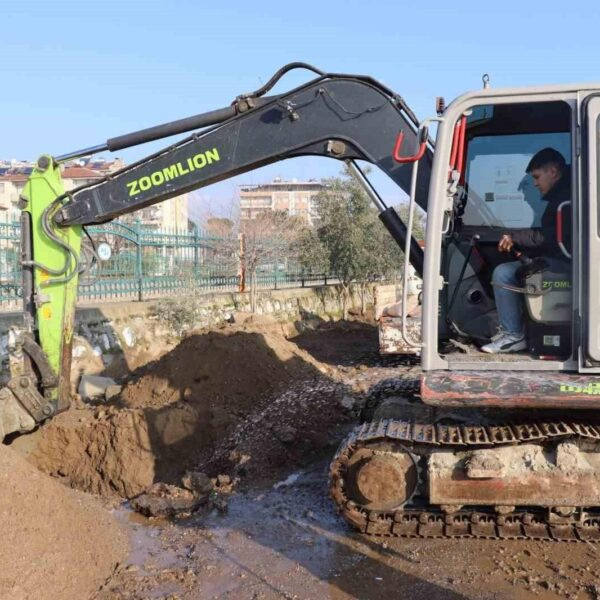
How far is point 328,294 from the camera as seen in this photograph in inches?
762

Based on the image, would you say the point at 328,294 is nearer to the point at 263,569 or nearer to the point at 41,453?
the point at 41,453

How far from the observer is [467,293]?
4.84 meters

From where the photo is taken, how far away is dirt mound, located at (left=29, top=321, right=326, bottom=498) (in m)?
6.62

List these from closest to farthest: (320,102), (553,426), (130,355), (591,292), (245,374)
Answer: (591,292), (553,426), (320,102), (245,374), (130,355)

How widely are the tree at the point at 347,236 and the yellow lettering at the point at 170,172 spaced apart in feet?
42.5

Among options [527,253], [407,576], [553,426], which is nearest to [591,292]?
[527,253]

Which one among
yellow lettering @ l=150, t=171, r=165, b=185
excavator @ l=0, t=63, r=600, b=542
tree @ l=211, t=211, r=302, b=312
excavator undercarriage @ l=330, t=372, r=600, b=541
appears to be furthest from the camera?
tree @ l=211, t=211, r=302, b=312

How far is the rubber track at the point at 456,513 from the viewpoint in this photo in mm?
4535

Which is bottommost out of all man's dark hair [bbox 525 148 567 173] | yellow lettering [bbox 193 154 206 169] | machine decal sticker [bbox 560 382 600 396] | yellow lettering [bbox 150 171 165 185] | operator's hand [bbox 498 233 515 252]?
machine decal sticker [bbox 560 382 600 396]

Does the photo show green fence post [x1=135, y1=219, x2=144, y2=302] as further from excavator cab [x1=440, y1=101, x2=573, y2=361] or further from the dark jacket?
the dark jacket

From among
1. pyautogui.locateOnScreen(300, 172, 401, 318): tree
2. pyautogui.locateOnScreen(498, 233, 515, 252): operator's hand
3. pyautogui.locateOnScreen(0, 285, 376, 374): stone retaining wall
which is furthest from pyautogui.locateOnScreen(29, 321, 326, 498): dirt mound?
pyautogui.locateOnScreen(300, 172, 401, 318): tree

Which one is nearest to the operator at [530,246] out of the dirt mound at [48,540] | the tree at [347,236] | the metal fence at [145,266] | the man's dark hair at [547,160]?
the man's dark hair at [547,160]

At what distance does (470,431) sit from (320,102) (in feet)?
8.39

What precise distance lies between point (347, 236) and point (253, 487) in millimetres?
12945
